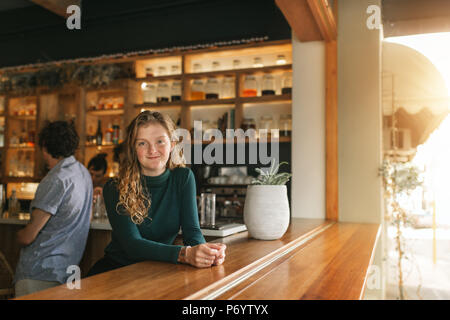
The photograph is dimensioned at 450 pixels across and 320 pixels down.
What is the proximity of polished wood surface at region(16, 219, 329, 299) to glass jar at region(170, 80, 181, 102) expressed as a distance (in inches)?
118

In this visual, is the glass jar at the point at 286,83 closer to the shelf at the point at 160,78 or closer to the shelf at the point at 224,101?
the shelf at the point at 224,101

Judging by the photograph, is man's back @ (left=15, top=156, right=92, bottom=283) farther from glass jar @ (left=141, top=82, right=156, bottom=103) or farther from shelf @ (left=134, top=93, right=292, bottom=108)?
glass jar @ (left=141, top=82, right=156, bottom=103)

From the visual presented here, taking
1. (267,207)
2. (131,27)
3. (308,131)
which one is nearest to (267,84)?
(308,131)

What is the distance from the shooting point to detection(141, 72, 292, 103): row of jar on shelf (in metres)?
3.99

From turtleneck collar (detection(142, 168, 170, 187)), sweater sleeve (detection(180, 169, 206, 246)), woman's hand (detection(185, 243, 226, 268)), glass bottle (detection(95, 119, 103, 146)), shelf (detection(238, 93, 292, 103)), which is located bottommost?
woman's hand (detection(185, 243, 226, 268))

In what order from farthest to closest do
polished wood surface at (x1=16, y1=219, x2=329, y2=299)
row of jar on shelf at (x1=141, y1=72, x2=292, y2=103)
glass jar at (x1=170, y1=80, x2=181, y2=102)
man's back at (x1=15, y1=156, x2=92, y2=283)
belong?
1. glass jar at (x1=170, y1=80, x2=181, y2=102)
2. row of jar on shelf at (x1=141, y1=72, x2=292, y2=103)
3. man's back at (x1=15, y1=156, x2=92, y2=283)
4. polished wood surface at (x1=16, y1=219, x2=329, y2=299)

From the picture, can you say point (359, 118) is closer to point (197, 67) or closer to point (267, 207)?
point (267, 207)

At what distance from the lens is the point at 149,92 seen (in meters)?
4.53

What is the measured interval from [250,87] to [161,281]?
316 centimetres

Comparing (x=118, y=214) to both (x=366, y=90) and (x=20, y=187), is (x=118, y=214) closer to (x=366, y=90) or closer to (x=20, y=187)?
(x=366, y=90)

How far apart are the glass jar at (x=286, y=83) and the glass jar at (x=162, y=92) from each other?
1.29m

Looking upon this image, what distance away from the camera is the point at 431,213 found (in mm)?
3936

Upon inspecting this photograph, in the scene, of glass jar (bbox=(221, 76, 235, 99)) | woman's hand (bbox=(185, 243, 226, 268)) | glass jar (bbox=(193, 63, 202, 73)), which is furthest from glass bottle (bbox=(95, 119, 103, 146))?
woman's hand (bbox=(185, 243, 226, 268))

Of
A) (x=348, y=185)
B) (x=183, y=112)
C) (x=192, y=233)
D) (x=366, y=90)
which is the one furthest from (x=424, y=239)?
(x=192, y=233)
